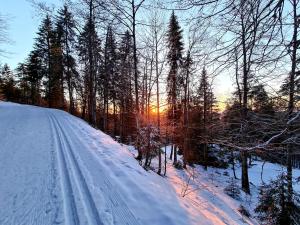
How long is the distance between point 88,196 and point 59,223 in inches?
39.6

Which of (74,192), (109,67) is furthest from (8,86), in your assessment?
(74,192)

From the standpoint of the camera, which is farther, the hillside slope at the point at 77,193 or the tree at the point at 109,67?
the tree at the point at 109,67

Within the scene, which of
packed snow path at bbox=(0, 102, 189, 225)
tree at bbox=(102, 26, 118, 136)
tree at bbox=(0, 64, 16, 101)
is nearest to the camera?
packed snow path at bbox=(0, 102, 189, 225)

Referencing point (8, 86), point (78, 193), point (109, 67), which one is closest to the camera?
point (78, 193)

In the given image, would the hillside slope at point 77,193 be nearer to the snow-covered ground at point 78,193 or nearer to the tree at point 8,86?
the snow-covered ground at point 78,193

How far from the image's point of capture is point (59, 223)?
3814 mm

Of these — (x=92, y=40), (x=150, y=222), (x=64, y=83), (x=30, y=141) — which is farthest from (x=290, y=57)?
(x=64, y=83)

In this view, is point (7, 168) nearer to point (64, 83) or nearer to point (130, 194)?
point (130, 194)

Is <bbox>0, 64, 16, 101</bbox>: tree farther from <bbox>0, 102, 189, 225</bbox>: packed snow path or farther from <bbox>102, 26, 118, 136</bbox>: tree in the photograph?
<bbox>0, 102, 189, 225</bbox>: packed snow path

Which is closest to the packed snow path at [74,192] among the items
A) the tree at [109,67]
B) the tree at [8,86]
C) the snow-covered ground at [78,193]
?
the snow-covered ground at [78,193]

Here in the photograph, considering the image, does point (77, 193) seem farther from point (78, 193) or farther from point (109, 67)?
point (109, 67)

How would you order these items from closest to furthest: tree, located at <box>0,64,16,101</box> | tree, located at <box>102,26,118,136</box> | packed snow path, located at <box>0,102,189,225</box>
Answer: packed snow path, located at <box>0,102,189,225</box>
tree, located at <box>102,26,118,136</box>
tree, located at <box>0,64,16,101</box>

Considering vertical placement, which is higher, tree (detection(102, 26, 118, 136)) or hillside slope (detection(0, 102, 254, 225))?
tree (detection(102, 26, 118, 136))

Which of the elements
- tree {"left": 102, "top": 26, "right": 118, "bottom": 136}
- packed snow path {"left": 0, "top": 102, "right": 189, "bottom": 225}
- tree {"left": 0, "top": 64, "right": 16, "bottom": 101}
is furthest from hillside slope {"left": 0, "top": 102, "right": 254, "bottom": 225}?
tree {"left": 0, "top": 64, "right": 16, "bottom": 101}
